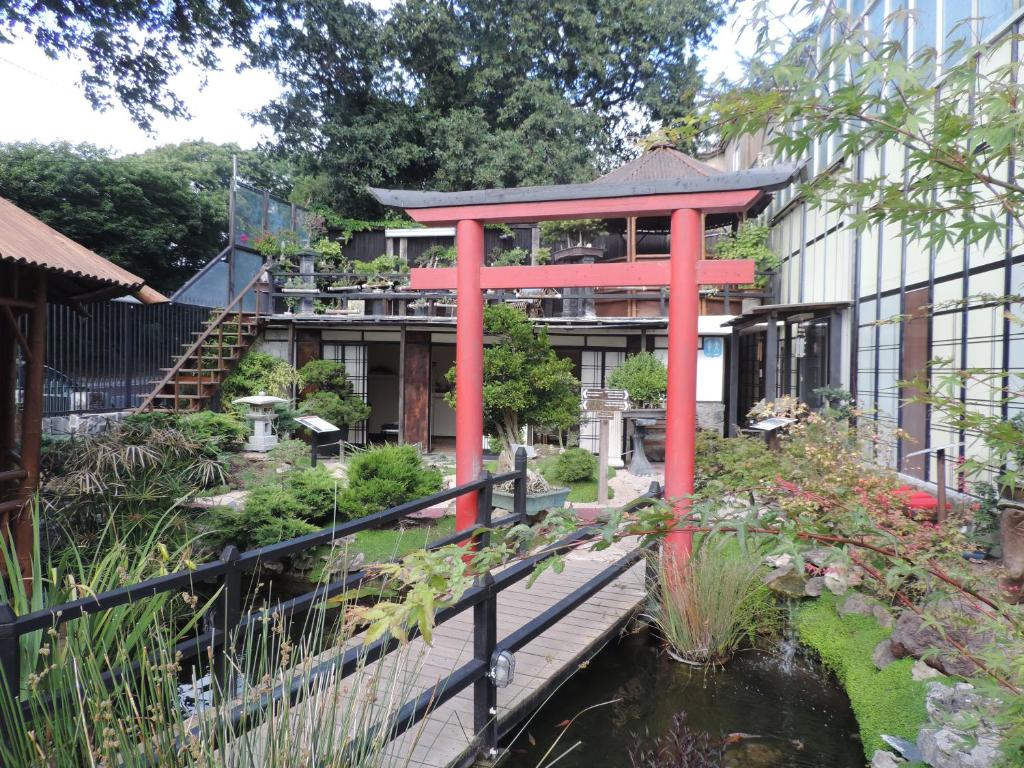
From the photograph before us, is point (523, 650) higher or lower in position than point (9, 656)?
→ lower

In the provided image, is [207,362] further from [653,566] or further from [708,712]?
[708,712]

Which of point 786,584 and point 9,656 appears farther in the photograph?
point 786,584

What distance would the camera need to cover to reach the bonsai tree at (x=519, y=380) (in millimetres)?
7324

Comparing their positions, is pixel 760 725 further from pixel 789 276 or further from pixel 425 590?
pixel 789 276

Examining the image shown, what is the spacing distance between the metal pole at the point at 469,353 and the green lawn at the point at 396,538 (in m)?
1.05

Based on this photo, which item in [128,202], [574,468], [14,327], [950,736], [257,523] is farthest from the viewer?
[128,202]

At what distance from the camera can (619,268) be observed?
4.87m

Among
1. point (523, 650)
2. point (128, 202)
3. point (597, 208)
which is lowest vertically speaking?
point (523, 650)

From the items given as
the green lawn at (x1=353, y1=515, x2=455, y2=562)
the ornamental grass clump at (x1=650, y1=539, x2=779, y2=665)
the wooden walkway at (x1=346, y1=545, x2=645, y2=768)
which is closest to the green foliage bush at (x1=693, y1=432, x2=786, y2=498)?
the wooden walkway at (x1=346, y1=545, x2=645, y2=768)

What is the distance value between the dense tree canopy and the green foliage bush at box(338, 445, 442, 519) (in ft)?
45.4

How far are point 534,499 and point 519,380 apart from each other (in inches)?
56.6

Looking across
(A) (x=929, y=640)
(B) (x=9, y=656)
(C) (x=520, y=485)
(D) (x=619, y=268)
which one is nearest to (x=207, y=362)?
(C) (x=520, y=485)

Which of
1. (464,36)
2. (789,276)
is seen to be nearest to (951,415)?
(789,276)

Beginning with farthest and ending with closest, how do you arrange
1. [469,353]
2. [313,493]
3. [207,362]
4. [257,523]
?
[207,362], [313,493], [257,523], [469,353]
